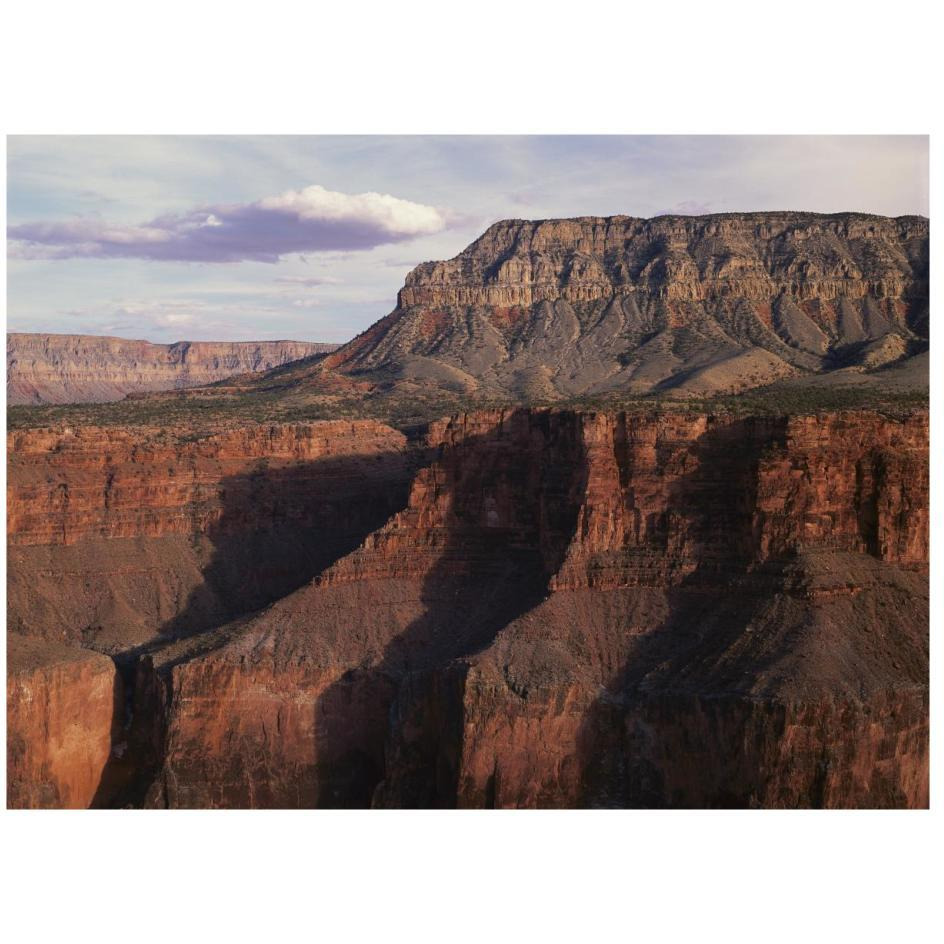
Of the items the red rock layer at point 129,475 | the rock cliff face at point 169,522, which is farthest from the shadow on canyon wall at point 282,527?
the red rock layer at point 129,475

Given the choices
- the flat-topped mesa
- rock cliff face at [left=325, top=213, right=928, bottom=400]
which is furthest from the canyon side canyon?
the flat-topped mesa

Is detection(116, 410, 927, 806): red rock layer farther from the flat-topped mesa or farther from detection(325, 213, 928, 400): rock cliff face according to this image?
the flat-topped mesa

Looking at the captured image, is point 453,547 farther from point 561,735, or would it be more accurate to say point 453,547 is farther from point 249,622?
point 561,735

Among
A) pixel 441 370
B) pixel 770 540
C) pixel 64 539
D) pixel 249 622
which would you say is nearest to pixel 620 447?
pixel 770 540

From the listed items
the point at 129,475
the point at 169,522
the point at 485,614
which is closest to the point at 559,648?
the point at 485,614

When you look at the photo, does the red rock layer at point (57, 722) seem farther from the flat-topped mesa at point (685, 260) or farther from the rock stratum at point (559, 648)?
the flat-topped mesa at point (685, 260)

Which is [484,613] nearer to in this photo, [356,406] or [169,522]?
[169,522]

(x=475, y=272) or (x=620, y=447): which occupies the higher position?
(x=475, y=272)
